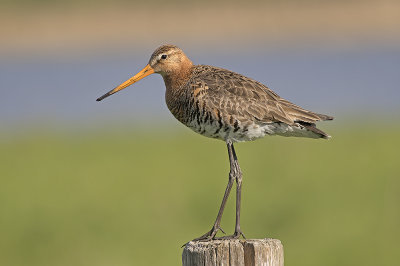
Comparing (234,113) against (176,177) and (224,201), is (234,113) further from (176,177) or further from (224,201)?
(176,177)

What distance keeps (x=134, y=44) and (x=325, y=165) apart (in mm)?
22963

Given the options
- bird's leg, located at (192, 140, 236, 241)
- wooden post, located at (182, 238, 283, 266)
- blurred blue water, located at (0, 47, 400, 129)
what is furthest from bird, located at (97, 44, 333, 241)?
blurred blue water, located at (0, 47, 400, 129)

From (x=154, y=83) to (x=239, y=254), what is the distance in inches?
1075

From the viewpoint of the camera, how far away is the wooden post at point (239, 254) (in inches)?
249

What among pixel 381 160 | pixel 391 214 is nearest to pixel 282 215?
pixel 391 214

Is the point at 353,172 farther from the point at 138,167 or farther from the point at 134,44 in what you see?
the point at 134,44

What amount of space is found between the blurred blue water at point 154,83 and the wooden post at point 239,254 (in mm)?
14196

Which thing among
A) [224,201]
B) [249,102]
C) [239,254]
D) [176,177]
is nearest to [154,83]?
[176,177]

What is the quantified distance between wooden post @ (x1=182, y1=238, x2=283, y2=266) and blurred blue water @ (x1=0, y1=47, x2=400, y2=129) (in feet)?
46.6

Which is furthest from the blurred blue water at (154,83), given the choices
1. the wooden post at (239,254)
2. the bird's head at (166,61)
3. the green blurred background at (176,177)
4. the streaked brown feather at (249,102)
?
the wooden post at (239,254)

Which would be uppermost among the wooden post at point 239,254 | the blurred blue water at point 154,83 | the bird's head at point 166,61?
the blurred blue water at point 154,83

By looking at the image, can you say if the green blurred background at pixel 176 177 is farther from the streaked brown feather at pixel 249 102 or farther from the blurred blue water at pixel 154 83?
the streaked brown feather at pixel 249 102

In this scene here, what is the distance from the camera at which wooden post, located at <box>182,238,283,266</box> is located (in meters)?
6.32

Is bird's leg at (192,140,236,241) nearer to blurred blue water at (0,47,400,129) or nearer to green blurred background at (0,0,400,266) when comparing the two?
green blurred background at (0,0,400,266)
